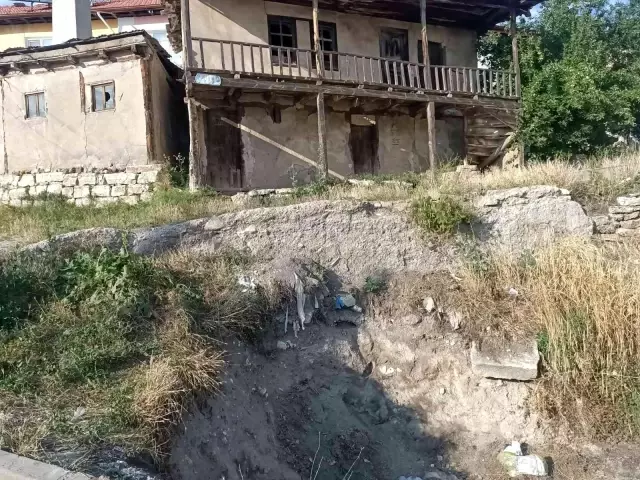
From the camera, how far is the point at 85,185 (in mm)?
13836

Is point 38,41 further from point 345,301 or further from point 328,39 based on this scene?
point 345,301

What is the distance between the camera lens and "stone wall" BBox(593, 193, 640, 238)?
31.3ft

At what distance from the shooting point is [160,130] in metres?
14.4

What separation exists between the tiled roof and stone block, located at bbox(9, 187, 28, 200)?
1216cm

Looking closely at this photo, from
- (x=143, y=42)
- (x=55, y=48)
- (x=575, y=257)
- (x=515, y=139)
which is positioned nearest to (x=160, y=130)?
(x=143, y=42)

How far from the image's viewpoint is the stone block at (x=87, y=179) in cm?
1383

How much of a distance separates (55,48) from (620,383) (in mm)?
14088

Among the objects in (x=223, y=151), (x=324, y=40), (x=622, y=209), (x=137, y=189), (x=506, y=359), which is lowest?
(x=506, y=359)

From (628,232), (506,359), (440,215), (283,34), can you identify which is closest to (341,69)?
(283,34)

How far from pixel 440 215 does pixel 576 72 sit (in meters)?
8.61

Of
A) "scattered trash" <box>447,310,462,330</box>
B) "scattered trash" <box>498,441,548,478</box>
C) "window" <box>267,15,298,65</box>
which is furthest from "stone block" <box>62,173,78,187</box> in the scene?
"scattered trash" <box>498,441,548,478</box>

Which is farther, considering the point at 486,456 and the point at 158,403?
the point at 486,456

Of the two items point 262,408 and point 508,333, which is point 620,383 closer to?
point 508,333

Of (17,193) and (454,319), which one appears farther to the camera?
(17,193)
